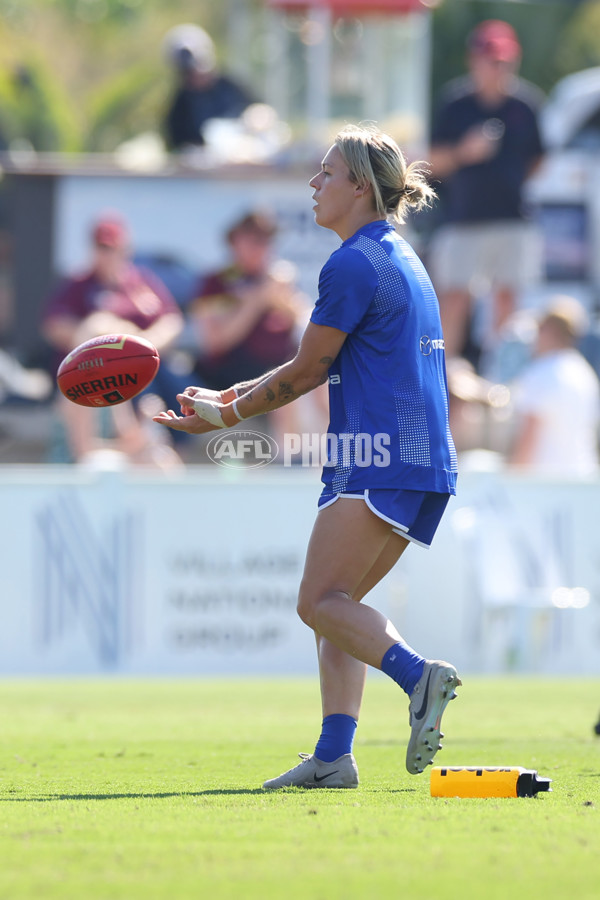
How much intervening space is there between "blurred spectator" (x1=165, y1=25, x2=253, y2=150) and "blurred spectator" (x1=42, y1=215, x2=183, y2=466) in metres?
3.80

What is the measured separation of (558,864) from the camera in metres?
3.61

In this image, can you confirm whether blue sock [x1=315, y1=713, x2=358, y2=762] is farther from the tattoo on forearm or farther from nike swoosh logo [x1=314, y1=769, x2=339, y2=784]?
the tattoo on forearm

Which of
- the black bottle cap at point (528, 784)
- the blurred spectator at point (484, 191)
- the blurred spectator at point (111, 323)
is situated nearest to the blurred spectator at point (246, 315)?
the blurred spectator at point (111, 323)

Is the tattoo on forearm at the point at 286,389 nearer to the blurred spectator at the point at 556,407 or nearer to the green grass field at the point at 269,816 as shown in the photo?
the green grass field at the point at 269,816

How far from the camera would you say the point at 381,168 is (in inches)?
204

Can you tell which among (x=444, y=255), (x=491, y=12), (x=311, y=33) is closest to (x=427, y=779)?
(x=444, y=255)

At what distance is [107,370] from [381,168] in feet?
4.07

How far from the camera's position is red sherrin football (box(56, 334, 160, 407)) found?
18.0 ft

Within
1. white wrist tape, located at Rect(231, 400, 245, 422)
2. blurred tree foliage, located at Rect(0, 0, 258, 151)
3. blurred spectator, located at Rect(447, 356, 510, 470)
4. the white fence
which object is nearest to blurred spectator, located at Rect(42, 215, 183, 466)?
the white fence

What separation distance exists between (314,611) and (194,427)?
0.78 metres

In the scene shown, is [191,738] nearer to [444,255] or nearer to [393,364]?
[393,364]

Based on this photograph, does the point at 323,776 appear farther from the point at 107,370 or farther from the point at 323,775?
the point at 107,370

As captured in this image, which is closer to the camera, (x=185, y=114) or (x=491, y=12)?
(x=185, y=114)

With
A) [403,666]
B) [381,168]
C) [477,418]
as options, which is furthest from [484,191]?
[403,666]
